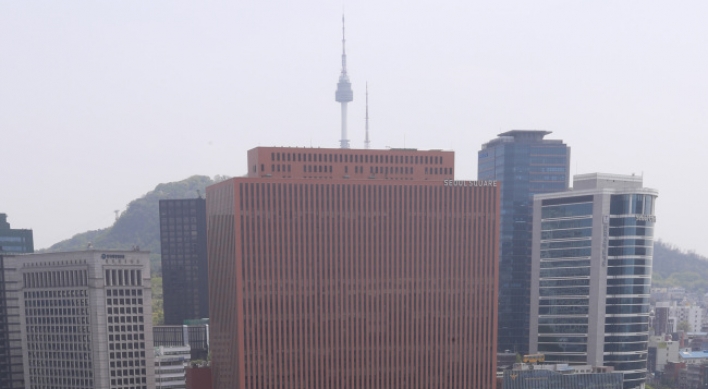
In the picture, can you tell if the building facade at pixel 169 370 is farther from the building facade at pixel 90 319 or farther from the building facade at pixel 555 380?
the building facade at pixel 555 380

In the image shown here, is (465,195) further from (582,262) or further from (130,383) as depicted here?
(130,383)

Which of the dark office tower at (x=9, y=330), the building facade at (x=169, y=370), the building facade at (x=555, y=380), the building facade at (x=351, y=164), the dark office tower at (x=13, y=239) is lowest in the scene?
the building facade at (x=169, y=370)

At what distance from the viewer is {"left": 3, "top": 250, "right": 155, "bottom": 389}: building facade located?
137 m

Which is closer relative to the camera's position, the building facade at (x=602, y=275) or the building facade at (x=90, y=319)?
the building facade at (x=90, y=319)

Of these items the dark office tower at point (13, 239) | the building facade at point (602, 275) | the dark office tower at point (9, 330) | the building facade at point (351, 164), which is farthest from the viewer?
the dark office tower at point (13, 239)

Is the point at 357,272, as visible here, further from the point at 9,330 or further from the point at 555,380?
the point at 9,330

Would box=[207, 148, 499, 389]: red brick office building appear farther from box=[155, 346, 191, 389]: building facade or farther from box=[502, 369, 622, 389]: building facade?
box=[155, 346, 191, 389]: building facade

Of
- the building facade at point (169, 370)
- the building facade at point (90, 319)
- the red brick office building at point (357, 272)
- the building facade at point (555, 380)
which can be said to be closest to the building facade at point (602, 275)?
the building facade at point (555, 380)

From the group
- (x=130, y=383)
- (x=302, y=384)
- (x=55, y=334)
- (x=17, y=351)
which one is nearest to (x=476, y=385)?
(x=302, y=384)

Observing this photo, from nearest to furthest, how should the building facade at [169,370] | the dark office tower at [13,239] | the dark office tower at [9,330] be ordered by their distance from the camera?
1. the dark office tower at [9,330]
2. the building facade at [169,370]
3. the dark office tower at [13,239]

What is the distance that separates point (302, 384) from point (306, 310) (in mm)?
15062

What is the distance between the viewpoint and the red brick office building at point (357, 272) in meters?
127

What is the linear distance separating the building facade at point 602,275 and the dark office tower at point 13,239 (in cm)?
15184

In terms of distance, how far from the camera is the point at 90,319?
5408 inches
